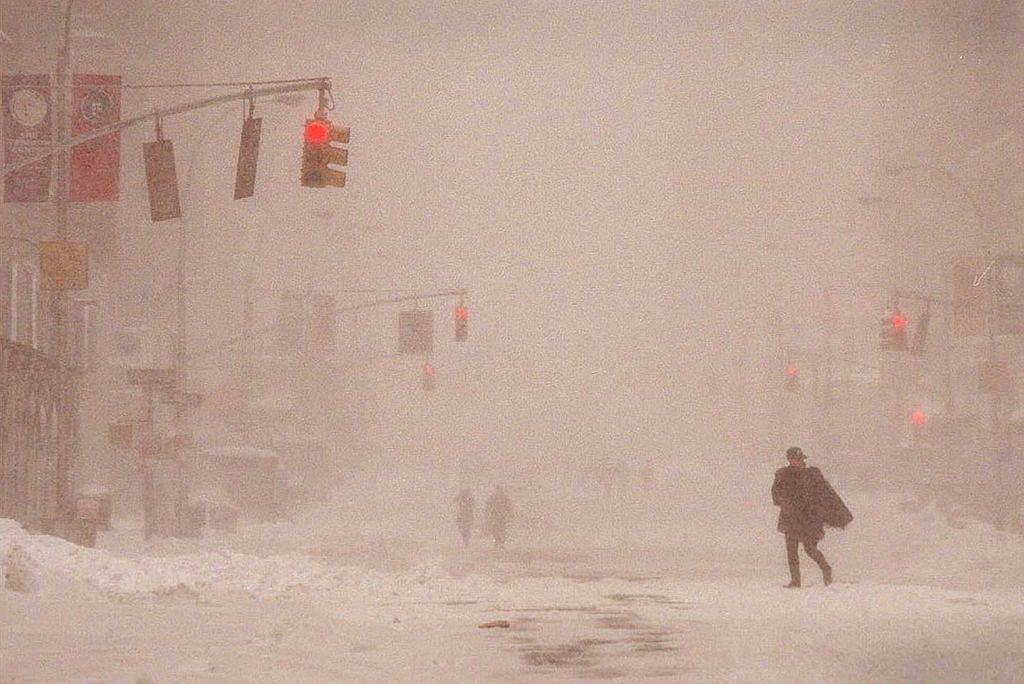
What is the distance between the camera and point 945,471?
198 feet

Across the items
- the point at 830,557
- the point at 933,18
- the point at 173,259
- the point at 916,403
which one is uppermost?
the point at 933,18

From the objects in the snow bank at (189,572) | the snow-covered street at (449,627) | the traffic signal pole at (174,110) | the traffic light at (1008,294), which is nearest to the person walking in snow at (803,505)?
the snow-covered street at (449,627)

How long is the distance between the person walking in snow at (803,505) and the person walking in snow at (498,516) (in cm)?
1760

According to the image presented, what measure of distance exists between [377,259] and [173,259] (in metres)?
86.7

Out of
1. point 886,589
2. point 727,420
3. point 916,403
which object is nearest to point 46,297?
point 886,589

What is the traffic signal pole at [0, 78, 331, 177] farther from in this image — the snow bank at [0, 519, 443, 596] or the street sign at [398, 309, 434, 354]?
the street sign at [398, 309, 434, 354]

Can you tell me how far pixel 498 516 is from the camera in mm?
37531

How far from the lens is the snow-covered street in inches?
472

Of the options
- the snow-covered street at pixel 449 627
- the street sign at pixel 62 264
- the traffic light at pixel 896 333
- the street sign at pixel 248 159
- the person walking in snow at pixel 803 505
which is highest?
the street sign at pixel 248 159

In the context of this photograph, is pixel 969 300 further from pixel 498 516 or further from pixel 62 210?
pixel 62 210

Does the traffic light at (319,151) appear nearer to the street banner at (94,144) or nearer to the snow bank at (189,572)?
the snow bank at (189,572)

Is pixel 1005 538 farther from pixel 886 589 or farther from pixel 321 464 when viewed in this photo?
pixel 321 464

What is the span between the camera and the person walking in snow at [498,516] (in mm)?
37469

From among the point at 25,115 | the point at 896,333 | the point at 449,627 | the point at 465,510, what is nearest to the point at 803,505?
the point at 449,627
